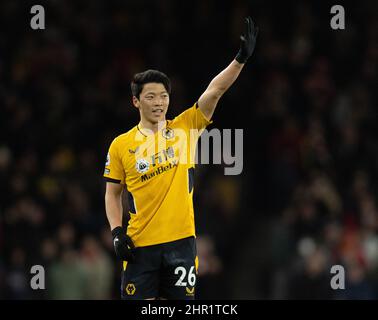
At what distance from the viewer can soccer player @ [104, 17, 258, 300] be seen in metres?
7.26

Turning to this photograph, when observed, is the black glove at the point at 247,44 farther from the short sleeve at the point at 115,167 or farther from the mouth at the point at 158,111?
the short sleeve at the point at 115,167

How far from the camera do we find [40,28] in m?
14.8

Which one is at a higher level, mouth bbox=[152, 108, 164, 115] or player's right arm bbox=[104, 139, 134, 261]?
mouth bbox=[152, 108, 164, 115]

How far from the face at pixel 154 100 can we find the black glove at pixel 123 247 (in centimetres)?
92

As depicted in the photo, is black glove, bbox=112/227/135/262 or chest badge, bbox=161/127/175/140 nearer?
black glove, bbox=112/227/135/262

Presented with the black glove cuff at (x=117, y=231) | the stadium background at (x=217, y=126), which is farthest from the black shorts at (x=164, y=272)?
the stadium background at (x=217, y=126)

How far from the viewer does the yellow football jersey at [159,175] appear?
7.29 meters

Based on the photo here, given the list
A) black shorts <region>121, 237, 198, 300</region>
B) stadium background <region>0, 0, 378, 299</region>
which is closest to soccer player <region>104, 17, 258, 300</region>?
black shorts <region>121, 237, 198, 300</region>

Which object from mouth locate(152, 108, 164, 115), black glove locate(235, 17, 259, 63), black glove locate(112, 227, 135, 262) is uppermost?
black glove locate(235, 17, 259, 63)

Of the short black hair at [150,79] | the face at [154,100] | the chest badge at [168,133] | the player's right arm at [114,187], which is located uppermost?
the short black hair at [150,79]

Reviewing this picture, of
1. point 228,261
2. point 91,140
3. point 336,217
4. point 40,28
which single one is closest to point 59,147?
point 91,140

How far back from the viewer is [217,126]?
46.9 feet

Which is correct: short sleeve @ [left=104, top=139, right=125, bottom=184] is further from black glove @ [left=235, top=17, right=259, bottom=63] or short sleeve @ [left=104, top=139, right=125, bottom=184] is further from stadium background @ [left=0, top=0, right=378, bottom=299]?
stadium background @ [left=0, top=0, right=378, bottom=299]

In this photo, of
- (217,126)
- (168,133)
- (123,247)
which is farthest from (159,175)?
(217,126)
